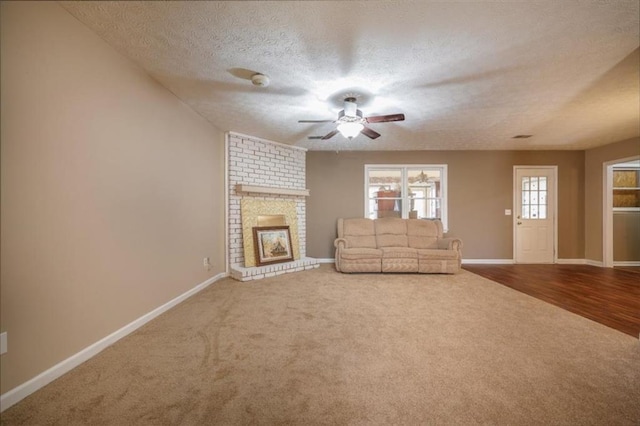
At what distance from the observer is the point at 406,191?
5.70 m

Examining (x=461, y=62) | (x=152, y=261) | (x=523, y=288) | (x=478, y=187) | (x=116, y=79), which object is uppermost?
(x=461, y=62)

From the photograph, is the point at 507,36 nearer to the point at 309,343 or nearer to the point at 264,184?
the point at 309,343

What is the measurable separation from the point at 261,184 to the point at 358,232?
212 cm

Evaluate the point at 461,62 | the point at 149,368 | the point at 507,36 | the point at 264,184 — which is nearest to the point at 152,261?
the point at 149,368

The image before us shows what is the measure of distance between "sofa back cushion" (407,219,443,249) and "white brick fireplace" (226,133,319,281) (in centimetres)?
202

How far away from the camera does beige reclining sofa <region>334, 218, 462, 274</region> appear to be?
4499mm

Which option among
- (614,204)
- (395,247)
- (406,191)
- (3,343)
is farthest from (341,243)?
(614,204)

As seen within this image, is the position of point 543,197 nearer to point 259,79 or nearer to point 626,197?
point 626,197

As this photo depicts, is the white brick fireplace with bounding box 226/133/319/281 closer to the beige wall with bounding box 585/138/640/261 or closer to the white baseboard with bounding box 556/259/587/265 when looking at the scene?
the white baseboard with bounding box 556/259/587/265

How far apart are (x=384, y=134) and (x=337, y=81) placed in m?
2.05

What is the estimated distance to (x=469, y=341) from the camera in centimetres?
215

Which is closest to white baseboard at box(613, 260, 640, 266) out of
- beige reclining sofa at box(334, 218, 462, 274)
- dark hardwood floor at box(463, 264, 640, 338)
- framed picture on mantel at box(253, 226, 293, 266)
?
dark hardwood floor at box(463, 264, 640, 338)

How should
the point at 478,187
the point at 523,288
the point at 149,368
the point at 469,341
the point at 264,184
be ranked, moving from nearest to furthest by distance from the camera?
the point at 149,368 → the point at 469,341 → the point at 523,288 → the point at 264,184 → the point at 478,187

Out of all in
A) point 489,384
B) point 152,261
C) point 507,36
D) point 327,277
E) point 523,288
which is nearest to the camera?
point 489,384
